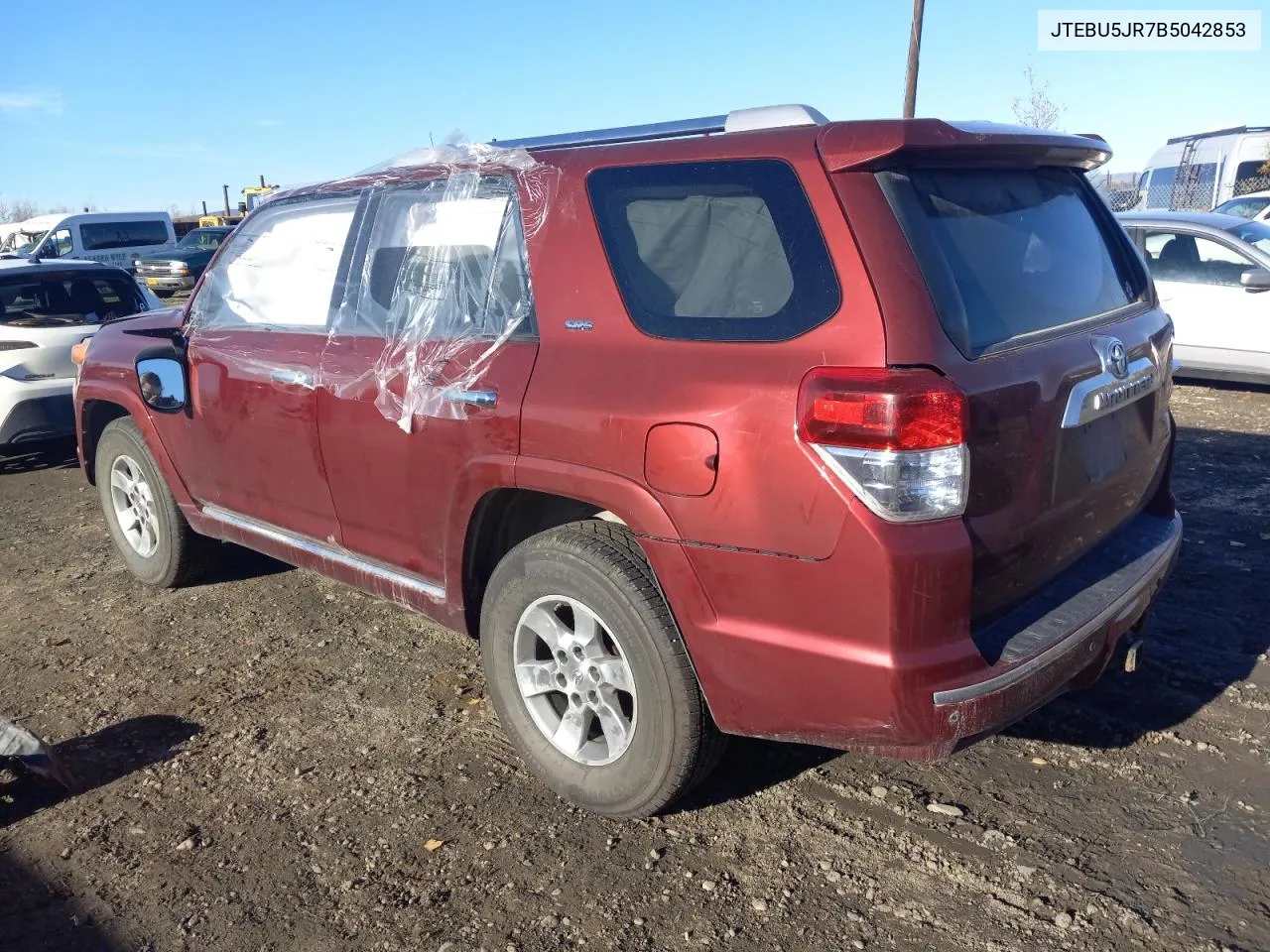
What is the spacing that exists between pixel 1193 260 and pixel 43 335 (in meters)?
9.40

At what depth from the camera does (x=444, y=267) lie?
11.3ft

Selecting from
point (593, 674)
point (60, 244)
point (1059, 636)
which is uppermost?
point (60, 244)

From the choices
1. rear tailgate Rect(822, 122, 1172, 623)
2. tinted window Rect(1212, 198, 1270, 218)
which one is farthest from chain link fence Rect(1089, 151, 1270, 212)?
rear tailgate Rect(822, 122, 1172, 623)

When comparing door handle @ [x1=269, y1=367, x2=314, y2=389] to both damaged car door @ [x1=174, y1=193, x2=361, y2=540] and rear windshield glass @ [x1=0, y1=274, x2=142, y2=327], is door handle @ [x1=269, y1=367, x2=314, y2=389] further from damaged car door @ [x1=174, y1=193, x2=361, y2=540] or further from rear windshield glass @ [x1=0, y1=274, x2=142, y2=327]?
rear windshield glass @ [x1=0, y1=274, x2=142, y2=327]

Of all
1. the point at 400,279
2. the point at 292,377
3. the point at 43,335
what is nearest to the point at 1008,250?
the point at 400,279

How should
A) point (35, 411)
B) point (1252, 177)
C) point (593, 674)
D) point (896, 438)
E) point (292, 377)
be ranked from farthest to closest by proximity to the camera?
1. point (1252, 177)
2. point (35, 411)
3. point (292, 377)
4. point (593, 674)
5. point (896, 438)

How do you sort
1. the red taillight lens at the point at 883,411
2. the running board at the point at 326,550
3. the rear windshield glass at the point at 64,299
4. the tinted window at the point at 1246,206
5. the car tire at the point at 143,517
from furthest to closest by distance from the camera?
the tinted window at the point at 1246,206 → the rear windshield glass at the point at 64,299 → the car tire at the point at 143,517 → the running board at the point at 326,550 → the red taillight lens at the point at 883,411

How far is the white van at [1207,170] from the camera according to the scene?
21.2 m

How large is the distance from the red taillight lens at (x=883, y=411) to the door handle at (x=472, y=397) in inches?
42.1

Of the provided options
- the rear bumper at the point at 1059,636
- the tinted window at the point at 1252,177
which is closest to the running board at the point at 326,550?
the rear bumper at the point at 1059,636

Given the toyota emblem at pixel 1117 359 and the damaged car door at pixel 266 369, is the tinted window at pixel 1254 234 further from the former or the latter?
the damaged car door at pixel 266 369

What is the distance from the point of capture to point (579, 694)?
121 inches

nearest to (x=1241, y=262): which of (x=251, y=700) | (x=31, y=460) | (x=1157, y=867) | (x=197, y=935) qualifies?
(x=1157, y=867)

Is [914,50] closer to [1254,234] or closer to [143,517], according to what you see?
[1254,234]
